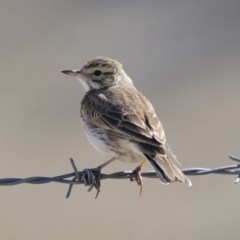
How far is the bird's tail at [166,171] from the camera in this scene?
667cm

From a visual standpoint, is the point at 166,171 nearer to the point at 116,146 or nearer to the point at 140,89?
the point at 116,146

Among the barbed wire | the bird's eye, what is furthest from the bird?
the barbed wire

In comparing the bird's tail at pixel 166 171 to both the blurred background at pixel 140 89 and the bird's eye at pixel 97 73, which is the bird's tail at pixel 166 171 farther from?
the blurred background at pixel 140 89

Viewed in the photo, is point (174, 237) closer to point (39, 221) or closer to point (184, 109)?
point (39, 221)

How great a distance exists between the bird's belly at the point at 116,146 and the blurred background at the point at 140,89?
413 centimetres

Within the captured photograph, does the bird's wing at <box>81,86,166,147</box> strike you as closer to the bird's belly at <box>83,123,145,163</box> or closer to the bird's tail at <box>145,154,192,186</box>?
the bird's belly at <box>83,123,145,163</box>

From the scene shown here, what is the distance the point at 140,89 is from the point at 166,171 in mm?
10893

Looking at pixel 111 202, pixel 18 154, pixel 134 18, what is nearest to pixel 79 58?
pixel 134 18

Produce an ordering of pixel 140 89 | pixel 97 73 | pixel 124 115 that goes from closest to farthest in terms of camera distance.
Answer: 1. pixel 124 115
2. pixel 97 73
3. pixel 140 89

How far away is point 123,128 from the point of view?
7.33 meters

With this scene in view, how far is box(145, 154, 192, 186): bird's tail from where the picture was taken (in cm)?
667

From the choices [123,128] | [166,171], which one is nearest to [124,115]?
[123,128]

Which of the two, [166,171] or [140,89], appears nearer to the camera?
[166,171]

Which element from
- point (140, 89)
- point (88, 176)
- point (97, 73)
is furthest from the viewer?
point (140, 89)
